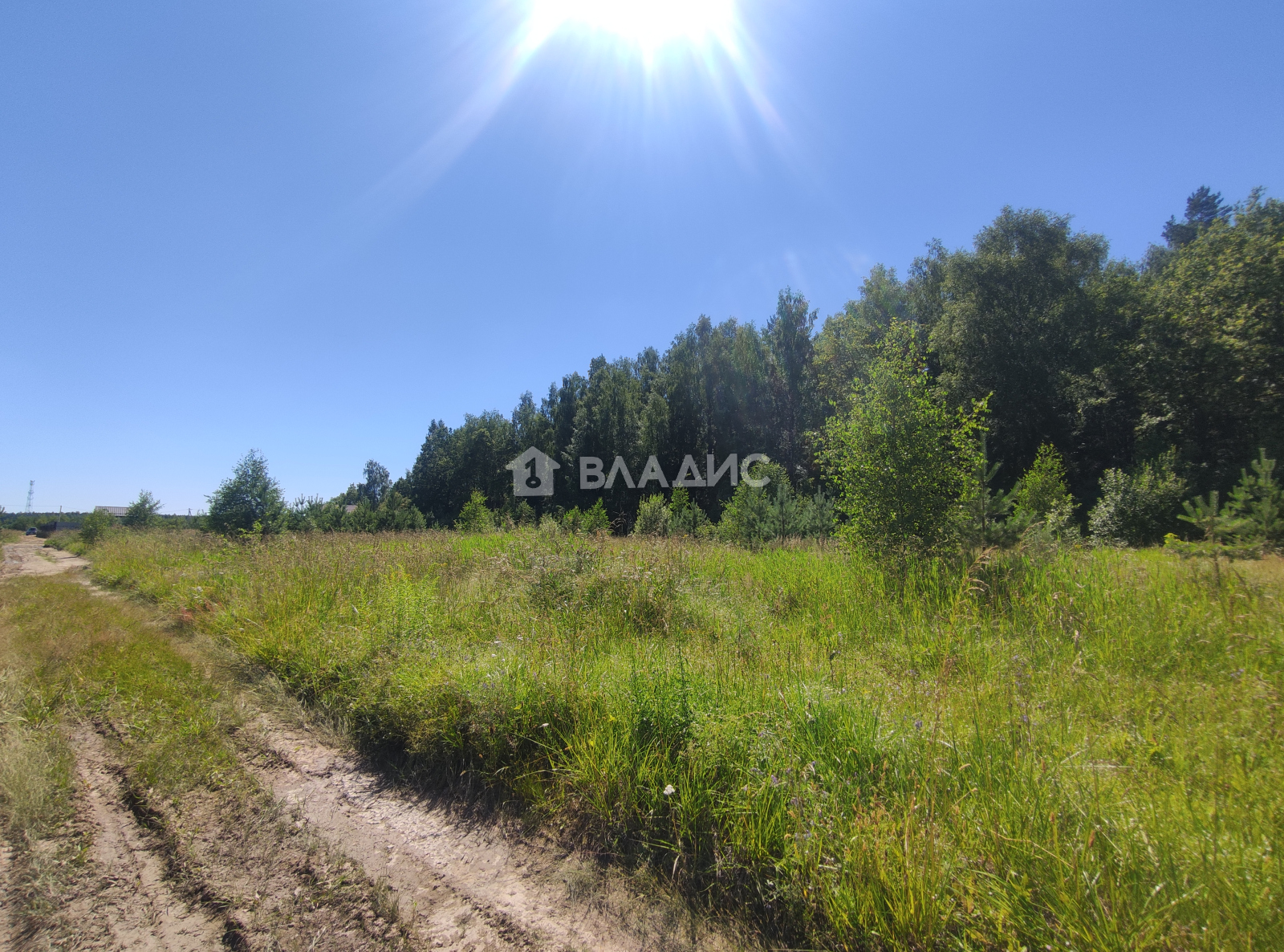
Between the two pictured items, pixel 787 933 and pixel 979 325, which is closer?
pixel 787 933

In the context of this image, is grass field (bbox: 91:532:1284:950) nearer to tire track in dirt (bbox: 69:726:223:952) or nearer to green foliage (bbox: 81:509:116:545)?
tire track in dirt (bbox: 69:726:223:952)

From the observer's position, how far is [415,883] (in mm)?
2082

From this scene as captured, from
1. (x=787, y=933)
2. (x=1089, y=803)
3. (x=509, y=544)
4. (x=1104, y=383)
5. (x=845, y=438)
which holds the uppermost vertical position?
Answer: (x=1104, y=383)

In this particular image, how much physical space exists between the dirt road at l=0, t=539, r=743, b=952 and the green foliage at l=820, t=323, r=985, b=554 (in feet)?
18.6

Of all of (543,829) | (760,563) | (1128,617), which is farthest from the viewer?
(760,563)

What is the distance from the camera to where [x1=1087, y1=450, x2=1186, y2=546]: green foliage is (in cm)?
1648

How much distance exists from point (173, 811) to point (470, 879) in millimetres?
1736

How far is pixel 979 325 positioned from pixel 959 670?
29.7 meters

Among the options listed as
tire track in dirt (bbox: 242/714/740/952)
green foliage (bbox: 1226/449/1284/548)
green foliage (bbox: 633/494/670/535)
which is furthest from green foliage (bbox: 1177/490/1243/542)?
green foliage (bbox: 633/494/670/535)

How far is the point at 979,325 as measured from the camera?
26.4 meters

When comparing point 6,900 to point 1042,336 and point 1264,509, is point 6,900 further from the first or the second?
point 1042,336

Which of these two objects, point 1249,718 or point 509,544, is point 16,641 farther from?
point 1249,718

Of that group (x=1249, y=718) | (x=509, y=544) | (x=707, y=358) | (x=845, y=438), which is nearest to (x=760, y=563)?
(x=845, y=438)

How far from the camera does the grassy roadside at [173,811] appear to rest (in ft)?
6.22
